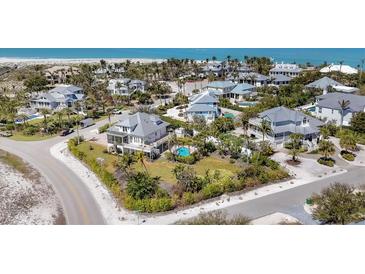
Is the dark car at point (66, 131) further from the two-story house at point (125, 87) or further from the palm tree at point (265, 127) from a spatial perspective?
the palm tree at point (265, 127)

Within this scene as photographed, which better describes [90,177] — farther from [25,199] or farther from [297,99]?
[297,99]

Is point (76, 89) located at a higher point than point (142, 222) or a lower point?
higher

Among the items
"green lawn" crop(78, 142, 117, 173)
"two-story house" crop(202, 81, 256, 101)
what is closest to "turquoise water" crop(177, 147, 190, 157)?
"green lawn" crop(78, 142, 117, 173)

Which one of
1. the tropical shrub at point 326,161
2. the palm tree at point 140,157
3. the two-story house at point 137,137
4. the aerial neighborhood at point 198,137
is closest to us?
the aerial neighborhood at point 198,137

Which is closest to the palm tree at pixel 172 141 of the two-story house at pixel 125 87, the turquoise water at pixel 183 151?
the turquoise water at pixel 183 151

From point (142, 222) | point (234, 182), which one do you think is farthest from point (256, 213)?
point (142, 222)

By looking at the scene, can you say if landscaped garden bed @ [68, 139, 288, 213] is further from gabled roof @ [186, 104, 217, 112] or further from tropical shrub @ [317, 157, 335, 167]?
gabled roof @ [186, 104, 217, 112]

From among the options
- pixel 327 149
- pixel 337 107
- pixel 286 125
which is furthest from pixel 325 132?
pixel 327 149
